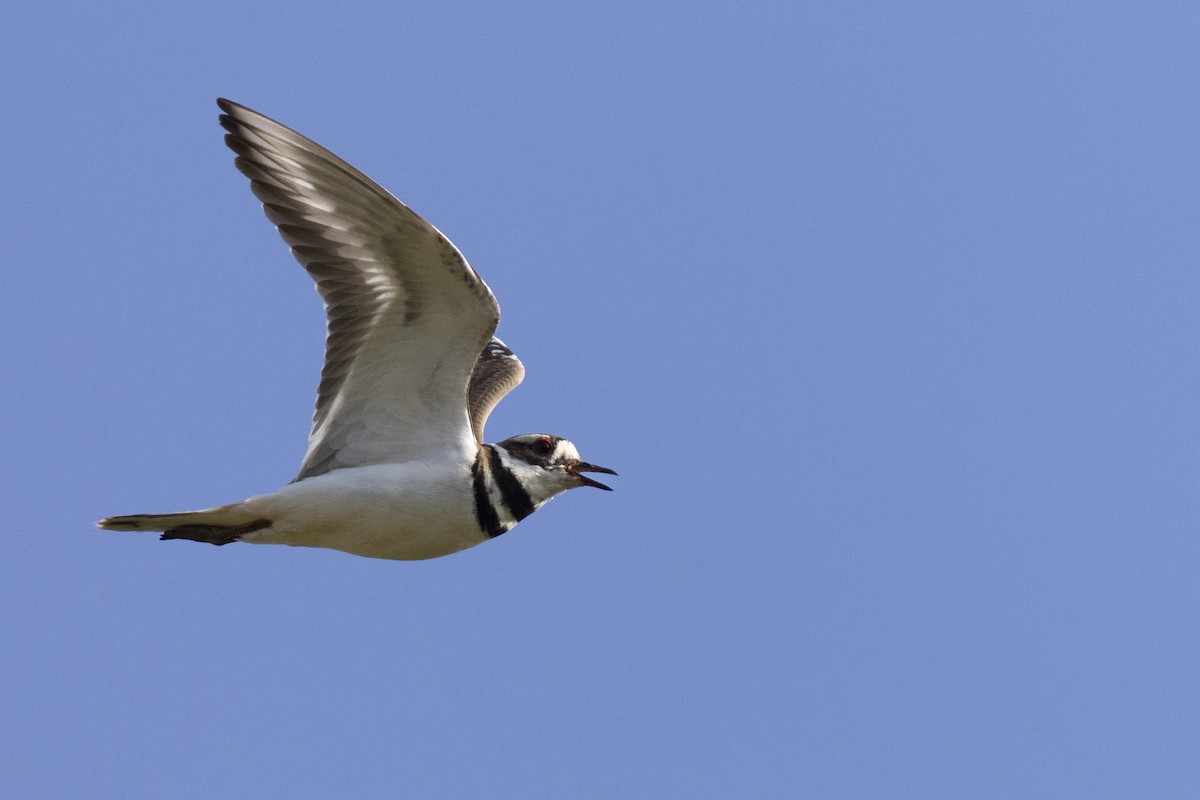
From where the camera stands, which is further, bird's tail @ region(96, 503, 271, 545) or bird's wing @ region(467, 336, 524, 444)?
bird's wing @ region(467, 336, 524, 444)

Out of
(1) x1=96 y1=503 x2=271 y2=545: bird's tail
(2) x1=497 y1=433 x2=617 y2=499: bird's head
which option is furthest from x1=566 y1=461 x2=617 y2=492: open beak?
(1) x1=96 y1=503 x2=271 y2=545: bird's tail

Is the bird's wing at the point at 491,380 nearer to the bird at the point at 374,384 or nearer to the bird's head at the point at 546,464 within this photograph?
the bird's head at the point at 546,464

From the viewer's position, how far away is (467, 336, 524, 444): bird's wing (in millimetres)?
11648

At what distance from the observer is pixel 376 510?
31.2ft

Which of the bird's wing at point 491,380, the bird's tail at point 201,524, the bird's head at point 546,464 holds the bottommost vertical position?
the bird's tail at point 201,524

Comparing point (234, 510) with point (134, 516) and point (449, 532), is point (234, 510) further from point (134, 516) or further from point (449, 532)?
point (449, 532)

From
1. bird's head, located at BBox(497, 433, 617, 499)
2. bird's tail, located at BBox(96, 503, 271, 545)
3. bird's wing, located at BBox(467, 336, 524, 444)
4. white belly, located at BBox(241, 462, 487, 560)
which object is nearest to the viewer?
bird's tail, located at BBox(96, 503, 271, 545)

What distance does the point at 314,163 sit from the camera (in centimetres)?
918

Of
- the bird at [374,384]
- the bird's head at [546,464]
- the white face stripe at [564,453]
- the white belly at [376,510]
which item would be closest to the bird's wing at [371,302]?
the bird at [374,384]

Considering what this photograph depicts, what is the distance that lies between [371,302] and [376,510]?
1.37 m

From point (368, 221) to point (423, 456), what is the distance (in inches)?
64.6

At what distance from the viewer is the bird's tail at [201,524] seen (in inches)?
355

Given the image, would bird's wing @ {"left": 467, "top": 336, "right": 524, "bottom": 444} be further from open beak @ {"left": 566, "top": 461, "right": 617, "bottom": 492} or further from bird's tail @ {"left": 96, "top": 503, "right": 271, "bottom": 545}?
bird's tail @ {"left": 96, "top": 503, "right": 271, "bottom": 545}

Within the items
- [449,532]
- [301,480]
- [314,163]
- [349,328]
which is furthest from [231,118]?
[449,532]
